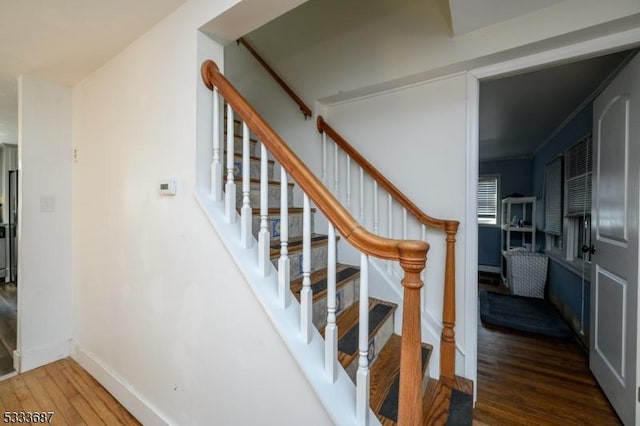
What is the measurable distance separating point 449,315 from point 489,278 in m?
3.98

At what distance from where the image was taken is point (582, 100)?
2.75 m

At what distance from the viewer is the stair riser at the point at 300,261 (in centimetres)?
149

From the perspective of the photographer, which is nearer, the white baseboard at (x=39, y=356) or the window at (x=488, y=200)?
the white baseboard at (x=39, y=356)

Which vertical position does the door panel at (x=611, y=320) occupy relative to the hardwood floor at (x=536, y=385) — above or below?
above

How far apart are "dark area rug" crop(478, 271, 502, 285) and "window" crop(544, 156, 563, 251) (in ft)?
3.43

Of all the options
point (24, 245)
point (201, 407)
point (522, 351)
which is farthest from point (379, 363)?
point (24, 245)

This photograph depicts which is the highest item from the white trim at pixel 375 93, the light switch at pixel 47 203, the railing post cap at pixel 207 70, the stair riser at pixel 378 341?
the white trim at pixel 375 93

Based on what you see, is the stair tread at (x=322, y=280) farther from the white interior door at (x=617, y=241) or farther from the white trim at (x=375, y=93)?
the white interior door at (x=617, y=241)

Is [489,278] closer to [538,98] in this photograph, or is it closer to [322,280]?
[538,98]

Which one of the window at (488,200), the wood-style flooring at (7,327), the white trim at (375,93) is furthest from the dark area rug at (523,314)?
the wood-style flooring at (7,327)

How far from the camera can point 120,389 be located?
168 cm

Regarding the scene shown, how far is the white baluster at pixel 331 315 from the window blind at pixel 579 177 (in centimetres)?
304

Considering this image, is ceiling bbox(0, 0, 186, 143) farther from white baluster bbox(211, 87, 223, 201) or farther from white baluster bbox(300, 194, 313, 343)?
white baluster bbox(300, 194, 313, 343)

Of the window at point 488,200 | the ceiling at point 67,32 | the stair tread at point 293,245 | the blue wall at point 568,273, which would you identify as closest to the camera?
the ceiling at point 67,32
